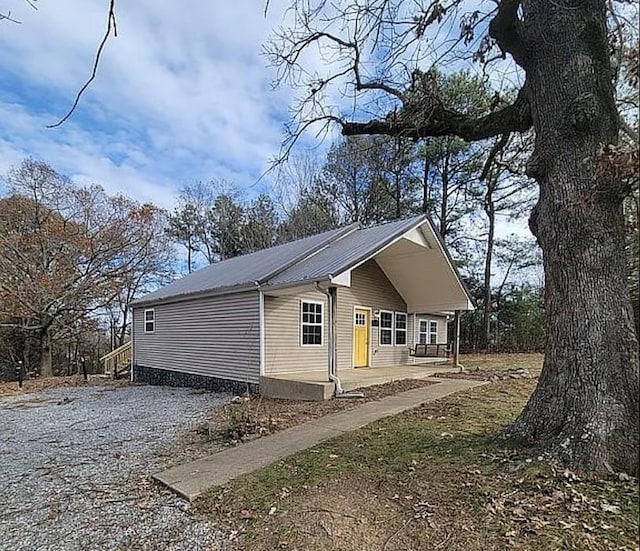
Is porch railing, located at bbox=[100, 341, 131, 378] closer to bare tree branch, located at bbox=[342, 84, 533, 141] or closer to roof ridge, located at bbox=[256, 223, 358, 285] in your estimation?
roof ridge, located at bbox=[256, 223, 358, 285]

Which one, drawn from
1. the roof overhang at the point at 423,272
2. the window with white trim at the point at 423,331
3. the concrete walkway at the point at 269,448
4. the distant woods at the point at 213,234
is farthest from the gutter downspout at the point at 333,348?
the distant woods at the point at 213,234

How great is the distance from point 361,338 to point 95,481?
9717 mm

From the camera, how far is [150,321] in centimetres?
1567

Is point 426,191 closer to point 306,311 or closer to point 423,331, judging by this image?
point 423,331

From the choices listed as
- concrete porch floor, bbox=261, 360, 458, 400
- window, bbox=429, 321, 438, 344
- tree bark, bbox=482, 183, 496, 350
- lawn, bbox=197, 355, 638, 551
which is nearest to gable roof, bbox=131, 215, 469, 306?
concrete porch floor, bbox=261, 360, 458, 400

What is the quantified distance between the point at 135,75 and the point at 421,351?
44.8ft

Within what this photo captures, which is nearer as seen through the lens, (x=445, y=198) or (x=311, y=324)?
(x=311, y=324)

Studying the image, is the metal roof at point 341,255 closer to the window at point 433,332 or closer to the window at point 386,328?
the window at point 386,328

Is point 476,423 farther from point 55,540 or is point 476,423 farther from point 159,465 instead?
point 55,540

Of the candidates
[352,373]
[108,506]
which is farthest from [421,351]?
[108,506]

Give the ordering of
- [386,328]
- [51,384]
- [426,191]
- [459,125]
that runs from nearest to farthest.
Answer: [459,125], [386,328], [51,384], [426,191]

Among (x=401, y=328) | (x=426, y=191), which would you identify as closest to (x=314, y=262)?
(x=401, y=328)

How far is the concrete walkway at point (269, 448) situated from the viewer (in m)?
4.49

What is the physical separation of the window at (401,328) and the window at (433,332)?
2.99 m
